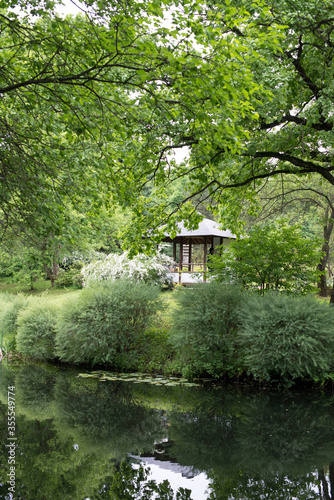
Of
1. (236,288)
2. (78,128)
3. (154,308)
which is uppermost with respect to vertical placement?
(78,128)

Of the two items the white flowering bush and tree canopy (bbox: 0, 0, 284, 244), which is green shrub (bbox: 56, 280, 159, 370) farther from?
the white flowering bush

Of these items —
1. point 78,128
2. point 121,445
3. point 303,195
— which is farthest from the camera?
point 303,195

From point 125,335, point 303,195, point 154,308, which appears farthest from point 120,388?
point 303,195

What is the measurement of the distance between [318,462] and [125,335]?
19.3 feet

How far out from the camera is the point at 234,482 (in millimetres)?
4453

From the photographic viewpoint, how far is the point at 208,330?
870 cm

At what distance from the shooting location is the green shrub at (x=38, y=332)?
434 inches

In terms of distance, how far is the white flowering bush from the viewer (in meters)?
17.6

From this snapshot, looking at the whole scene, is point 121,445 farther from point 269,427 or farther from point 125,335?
point 125,335

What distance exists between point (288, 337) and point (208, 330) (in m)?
1.69

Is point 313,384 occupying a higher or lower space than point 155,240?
lower

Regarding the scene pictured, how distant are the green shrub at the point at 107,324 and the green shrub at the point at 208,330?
1389 mm

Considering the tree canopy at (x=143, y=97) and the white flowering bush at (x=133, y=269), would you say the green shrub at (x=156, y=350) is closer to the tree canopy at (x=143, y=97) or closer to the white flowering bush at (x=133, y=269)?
the tree canopy at (x=143, y=97)

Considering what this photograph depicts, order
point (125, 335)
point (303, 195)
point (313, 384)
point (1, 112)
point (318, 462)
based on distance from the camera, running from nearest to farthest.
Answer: point (318, 462) < point (1, 112) < point (313, 384) < point (125, 335) < point (303, 195)
